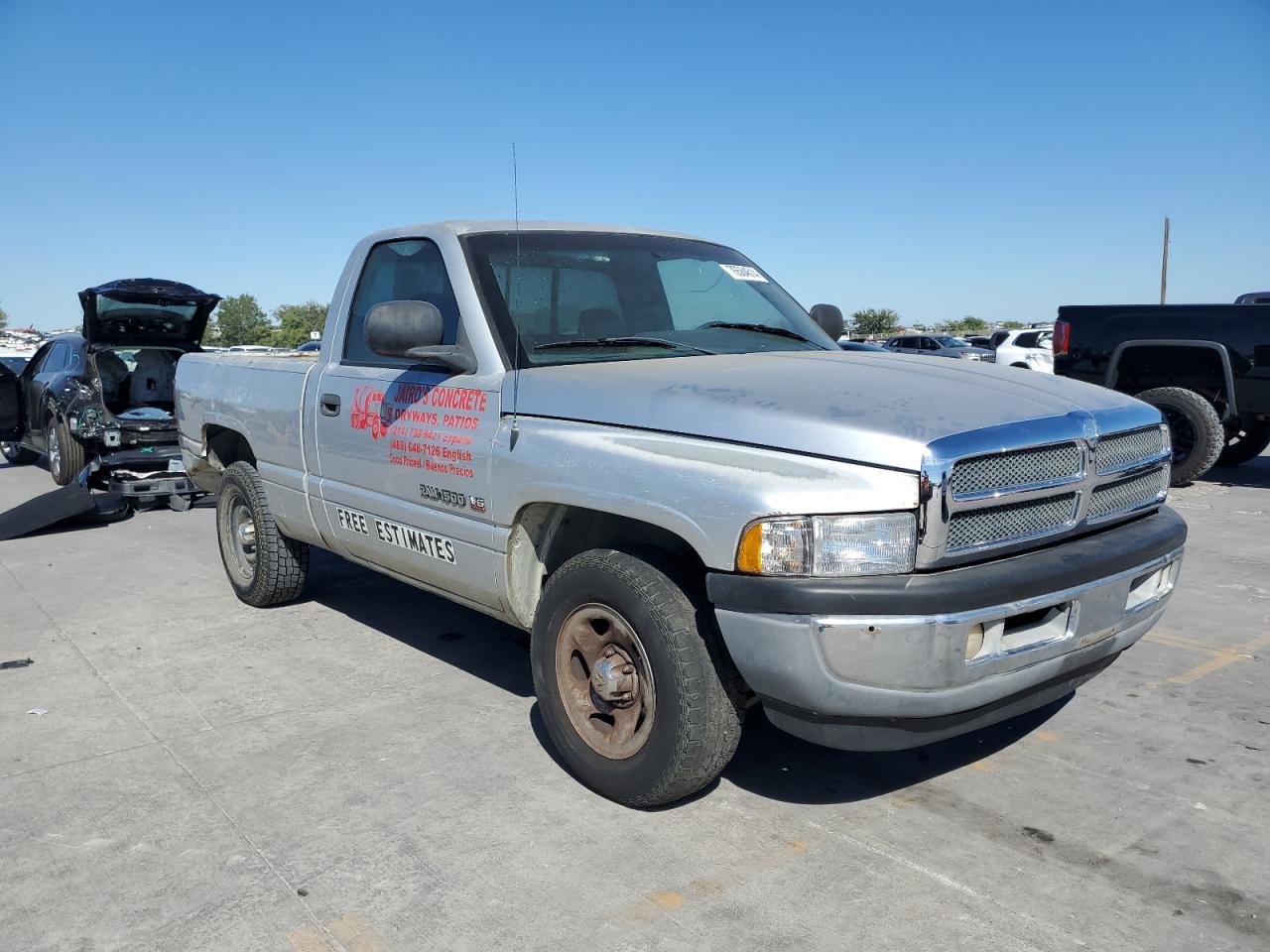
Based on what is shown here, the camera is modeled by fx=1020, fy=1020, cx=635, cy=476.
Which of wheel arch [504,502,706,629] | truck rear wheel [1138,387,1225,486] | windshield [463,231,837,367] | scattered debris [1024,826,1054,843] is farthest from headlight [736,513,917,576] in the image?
truck rear wheel [1138,387,1225,486]

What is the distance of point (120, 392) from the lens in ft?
35.8

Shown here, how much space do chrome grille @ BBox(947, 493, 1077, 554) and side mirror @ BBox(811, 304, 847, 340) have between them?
218cm

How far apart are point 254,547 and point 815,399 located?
403cm

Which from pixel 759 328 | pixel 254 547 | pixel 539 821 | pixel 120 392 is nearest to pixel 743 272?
pixel 759 328

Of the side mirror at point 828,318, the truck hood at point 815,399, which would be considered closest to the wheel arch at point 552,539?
the truck hood at point 815,399

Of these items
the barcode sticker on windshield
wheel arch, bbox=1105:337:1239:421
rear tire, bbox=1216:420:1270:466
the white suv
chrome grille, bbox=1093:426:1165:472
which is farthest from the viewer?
the white suv

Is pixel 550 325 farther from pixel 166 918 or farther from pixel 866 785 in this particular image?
pixel 166 918

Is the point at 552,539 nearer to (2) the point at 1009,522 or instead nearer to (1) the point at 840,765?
(1) the point at 840,765

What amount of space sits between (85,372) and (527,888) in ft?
30.5

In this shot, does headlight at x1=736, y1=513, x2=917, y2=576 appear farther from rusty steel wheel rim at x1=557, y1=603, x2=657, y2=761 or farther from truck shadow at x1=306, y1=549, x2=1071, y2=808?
truck shadow at x1=306, y1=549, x2=1071, y2=808

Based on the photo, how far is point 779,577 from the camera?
2688 mm

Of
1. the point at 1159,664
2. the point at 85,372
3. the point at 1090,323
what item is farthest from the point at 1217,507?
the point at 85,372

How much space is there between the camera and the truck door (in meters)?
3.75

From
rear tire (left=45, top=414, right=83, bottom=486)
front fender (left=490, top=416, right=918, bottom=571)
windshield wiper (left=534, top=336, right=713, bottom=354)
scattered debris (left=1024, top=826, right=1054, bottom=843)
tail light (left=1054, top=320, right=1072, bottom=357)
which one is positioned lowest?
scattered debris (left=1024, top=826, right=1054, bottom=843)
